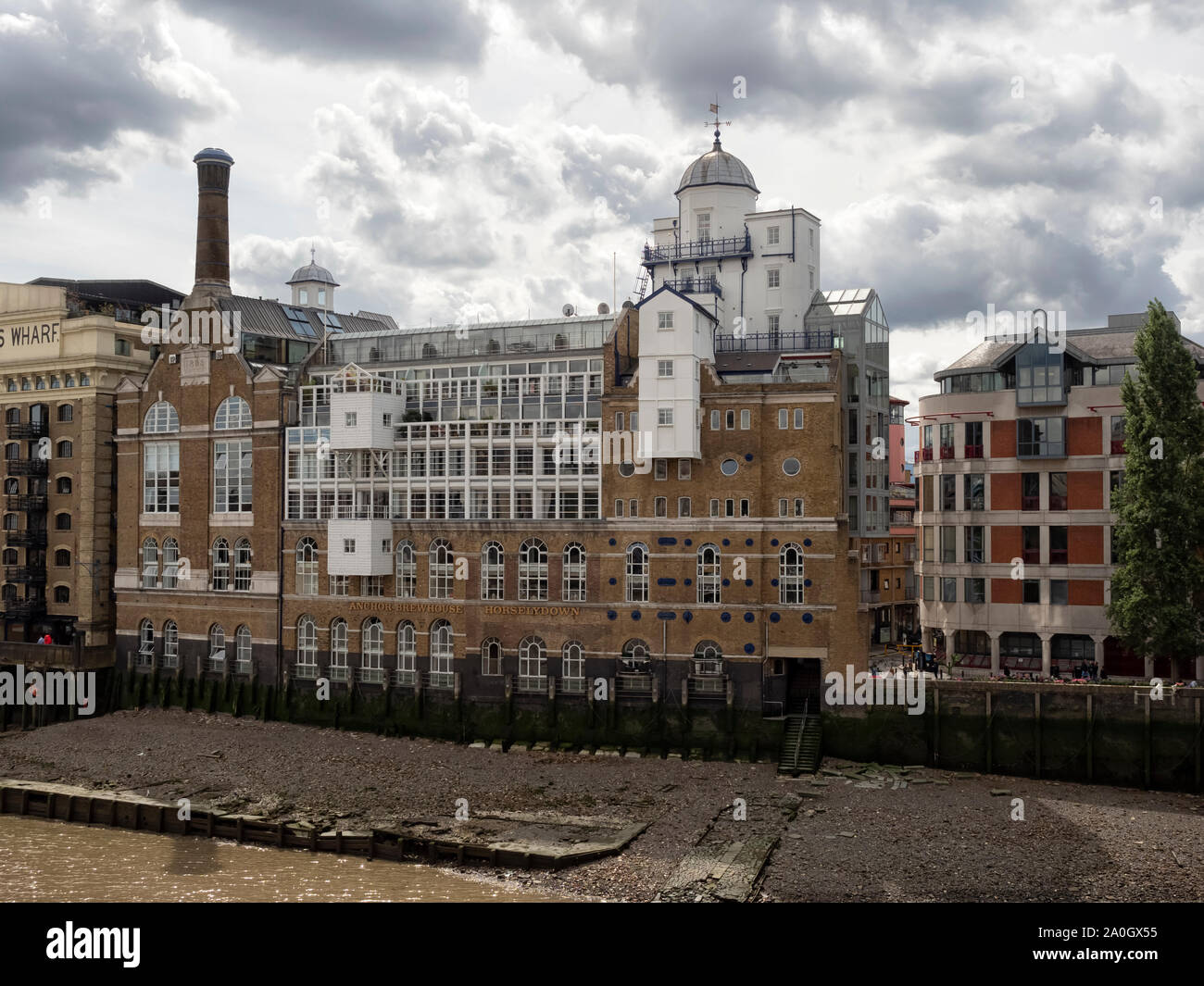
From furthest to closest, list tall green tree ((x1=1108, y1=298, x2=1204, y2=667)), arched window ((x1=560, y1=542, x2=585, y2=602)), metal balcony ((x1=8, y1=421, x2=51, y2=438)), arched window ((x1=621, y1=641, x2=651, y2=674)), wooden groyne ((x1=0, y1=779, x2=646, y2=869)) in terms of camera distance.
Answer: metal balcony ((x1=8, y1=421, x2=51, y2=438)) → arched window ((x1=560, y1=542, x2=585, y2=602)) → arched window ((x1=621, y1=641, x2=651, y2=674)) → tall green tree ((x1=1108, y1=298, x2=1204, y2=667)) → wooden groyne ((x1=0, y1=779, x2=646, y2=869))

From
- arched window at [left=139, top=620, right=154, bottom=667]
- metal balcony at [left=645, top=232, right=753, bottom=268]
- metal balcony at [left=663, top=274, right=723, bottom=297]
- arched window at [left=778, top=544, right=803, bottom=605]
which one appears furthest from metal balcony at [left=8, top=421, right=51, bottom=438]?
arched window at [left=778, top=544, right=803, bottom=605]

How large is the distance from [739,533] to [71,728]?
135 ft

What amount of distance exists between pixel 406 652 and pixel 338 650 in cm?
451

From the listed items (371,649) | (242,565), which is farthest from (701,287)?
(242,565)

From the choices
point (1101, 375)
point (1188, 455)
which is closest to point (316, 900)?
point (1188, 455)

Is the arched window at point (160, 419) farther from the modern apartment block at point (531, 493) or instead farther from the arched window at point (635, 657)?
the arched window at point (635, 657)

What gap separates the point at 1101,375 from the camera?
68125 millimetres

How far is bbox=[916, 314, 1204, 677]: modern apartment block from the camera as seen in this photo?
67.5 meters

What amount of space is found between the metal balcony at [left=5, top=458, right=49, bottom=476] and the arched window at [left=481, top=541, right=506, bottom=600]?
111 ft

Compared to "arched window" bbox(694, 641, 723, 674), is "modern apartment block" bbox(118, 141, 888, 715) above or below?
above

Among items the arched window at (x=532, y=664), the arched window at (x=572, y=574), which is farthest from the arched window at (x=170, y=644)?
the arched window at (x=572, y=574)

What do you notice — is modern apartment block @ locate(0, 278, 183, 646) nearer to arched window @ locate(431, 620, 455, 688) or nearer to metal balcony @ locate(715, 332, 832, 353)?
arched window @ locate(431, 620, 455, 688)

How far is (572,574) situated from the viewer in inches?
2562
